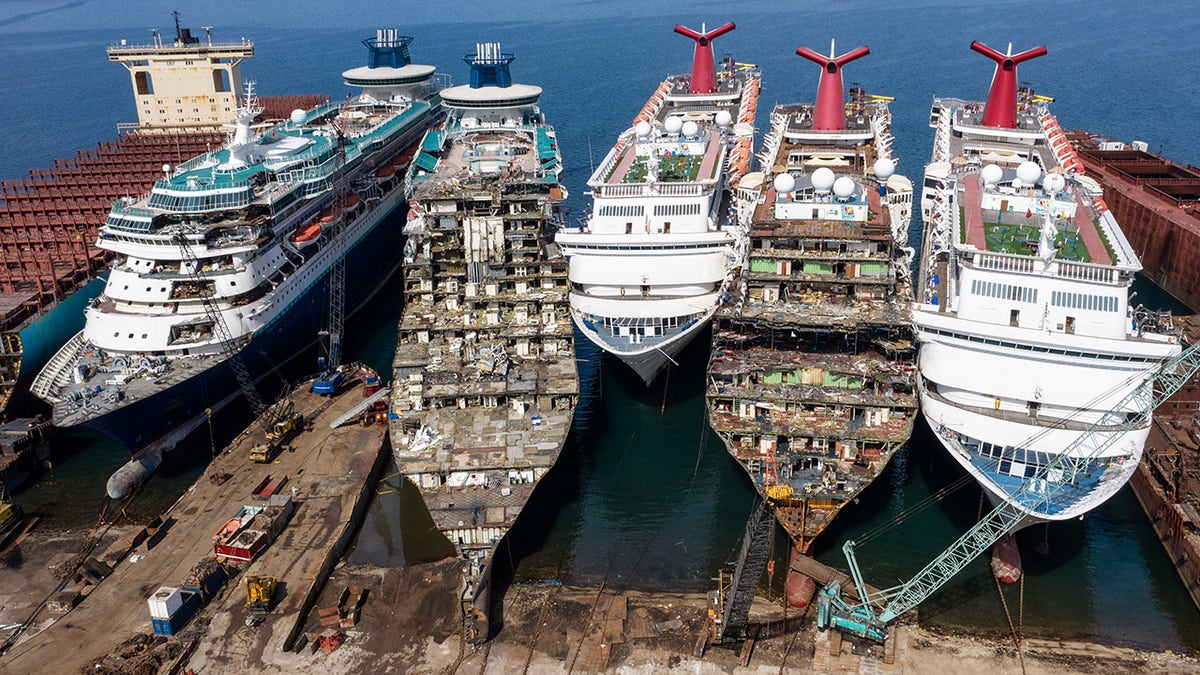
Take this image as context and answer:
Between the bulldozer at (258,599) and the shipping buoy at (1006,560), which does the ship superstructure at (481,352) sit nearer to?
the bulldozer at (258,599)

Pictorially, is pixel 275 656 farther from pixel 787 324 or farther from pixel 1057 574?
pixel 1057 574

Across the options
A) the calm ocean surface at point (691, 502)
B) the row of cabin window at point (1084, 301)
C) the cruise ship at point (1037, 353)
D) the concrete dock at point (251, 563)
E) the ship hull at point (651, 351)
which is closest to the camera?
the concrete dock at point (251, 563)

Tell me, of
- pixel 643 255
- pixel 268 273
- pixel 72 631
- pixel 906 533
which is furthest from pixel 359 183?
pixel 906 533

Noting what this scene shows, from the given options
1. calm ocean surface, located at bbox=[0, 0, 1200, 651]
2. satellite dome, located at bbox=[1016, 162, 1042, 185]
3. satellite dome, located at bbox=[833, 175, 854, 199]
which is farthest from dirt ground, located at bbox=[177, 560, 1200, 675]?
satellite dome, located at bbox=[1016, 162, 1042, 185]

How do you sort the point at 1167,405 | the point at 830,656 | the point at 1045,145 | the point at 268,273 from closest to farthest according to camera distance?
1. the point at 830,656
2. the point at 1167,405
3. the point at 268,273
4. the point at 1045,145

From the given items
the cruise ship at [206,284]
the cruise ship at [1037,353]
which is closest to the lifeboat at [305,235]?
the cruise ship at [206,284]

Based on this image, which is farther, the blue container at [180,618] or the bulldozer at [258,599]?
the bulldozer at [258,599]

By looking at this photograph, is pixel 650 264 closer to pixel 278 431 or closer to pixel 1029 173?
pixel 1029 173

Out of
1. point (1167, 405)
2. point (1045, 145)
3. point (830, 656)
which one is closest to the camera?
point (830, 656)
